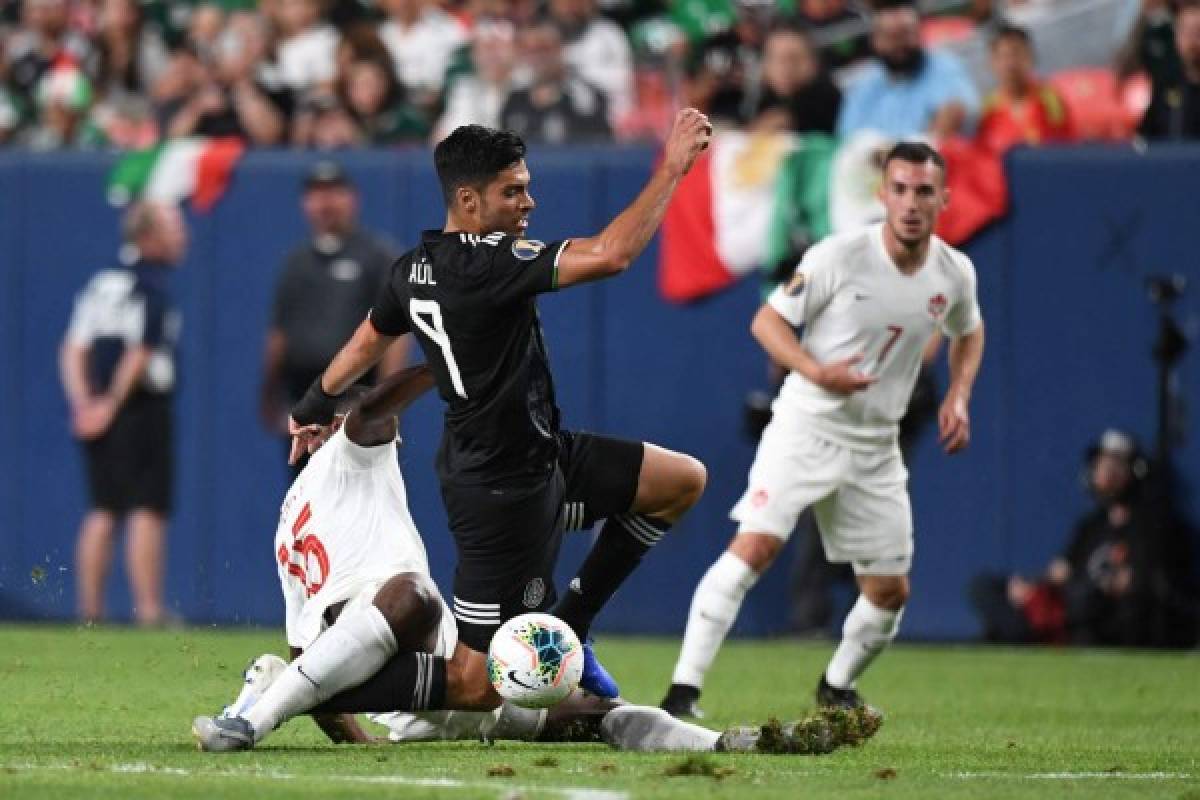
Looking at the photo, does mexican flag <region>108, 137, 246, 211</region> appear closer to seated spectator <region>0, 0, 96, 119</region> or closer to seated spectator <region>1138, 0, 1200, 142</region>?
seated spectator <region>0, 0, 96, 119</region>

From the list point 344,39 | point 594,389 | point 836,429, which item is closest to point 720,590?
point 836,429

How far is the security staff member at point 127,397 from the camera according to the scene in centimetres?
1595

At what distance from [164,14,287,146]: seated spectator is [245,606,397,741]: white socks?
9520 millimetres

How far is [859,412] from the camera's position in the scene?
10344 mm

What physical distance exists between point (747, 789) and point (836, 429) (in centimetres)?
371

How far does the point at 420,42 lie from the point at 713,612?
303 inches

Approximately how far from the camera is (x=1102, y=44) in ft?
50.1

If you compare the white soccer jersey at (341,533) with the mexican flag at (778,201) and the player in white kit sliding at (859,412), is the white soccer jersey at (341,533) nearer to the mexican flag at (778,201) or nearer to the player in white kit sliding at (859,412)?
the player in white kit sliding at (859,412)

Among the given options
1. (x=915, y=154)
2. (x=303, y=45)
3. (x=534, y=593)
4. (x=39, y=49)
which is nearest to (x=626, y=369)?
(x=303, y=45)

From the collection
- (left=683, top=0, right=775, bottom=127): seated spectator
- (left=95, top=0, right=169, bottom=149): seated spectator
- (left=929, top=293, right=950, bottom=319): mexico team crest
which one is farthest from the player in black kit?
(left=95, top=0, right=169, bottom=149): seated spectator

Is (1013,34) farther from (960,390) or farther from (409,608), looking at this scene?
(409,608)

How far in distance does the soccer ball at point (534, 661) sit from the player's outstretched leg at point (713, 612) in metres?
2.26

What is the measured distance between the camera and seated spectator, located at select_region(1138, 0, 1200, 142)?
562 inches

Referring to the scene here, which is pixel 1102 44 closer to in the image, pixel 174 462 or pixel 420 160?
pixel 420 160
